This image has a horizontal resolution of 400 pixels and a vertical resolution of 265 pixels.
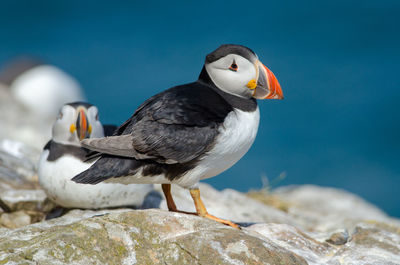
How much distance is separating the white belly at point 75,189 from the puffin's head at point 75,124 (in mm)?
222

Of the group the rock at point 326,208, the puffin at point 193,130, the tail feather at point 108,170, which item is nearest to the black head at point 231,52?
the puffin at point 193,130

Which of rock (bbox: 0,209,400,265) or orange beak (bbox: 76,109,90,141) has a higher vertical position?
orange beak (bbox: 76,109,90,141)

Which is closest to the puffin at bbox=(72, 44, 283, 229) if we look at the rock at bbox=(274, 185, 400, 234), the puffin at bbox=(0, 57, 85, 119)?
the rock at bbox=(274, 185, 400, 234)

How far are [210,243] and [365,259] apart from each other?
1.50 meters

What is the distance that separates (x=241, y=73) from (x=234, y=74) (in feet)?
0.19

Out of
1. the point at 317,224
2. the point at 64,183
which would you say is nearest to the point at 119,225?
the point at 64,183

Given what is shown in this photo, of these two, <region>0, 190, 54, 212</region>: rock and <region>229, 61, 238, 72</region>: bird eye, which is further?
<region>0, 190, 54, 212</region>: rock

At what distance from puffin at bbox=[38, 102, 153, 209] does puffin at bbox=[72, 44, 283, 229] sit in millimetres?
1128

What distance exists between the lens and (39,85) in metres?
19.0

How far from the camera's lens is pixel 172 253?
12.6ft

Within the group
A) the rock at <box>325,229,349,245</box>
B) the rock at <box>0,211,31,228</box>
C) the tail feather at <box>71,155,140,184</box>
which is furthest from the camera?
the rock at <box>0,211,31,228</box>

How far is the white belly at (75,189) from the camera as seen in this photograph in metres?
5.71

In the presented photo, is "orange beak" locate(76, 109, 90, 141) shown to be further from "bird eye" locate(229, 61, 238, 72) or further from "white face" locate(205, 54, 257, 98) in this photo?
Answer: "bird eye" locate(229, 61, 238, 72)

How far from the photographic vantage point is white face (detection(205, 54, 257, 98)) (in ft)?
15.0
